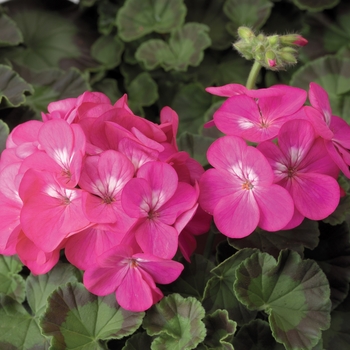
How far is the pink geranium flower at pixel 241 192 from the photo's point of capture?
76cm

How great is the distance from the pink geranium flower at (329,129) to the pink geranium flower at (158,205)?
211mm

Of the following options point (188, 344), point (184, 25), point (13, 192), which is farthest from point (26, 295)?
point (184, 25)

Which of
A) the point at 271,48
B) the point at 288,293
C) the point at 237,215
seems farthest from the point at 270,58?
the point at 288,293

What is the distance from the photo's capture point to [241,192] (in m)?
0.80

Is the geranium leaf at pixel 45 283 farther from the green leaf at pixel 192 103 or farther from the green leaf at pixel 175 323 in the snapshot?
the green leaf at pixel 192 103

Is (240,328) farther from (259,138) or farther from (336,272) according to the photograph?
(259,138)

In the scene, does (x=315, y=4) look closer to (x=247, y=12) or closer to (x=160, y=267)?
(x=247, y=12)

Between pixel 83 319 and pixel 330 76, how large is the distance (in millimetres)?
964

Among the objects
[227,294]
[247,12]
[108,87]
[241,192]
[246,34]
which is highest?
[246,34]

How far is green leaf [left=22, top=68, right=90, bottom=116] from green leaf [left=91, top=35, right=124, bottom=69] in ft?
0.82

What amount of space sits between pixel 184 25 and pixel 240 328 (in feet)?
3.24

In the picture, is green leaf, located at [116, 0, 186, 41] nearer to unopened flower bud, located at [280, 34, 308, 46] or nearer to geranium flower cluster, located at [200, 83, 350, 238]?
unopened flower bud, located at [280, 34, 308, 46]

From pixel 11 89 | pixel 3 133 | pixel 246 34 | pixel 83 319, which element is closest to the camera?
pixel 83 319

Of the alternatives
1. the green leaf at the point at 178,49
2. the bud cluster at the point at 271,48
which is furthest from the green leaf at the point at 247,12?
the bud cluster at the point at 271,48
